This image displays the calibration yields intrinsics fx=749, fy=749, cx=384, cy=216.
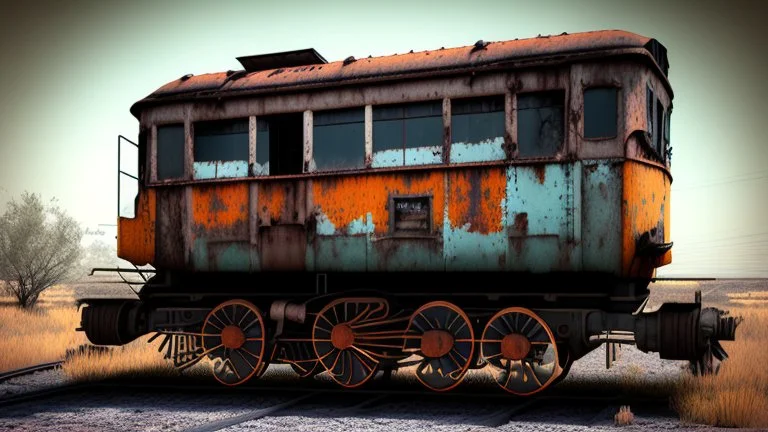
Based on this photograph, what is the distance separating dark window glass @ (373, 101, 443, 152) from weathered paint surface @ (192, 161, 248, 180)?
1904mm

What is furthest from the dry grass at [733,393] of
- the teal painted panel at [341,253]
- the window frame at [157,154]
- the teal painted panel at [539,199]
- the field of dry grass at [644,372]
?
the window frame at [157,154]

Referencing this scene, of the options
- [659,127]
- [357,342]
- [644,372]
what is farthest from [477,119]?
[644,372]

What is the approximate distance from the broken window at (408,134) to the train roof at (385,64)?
0.39m

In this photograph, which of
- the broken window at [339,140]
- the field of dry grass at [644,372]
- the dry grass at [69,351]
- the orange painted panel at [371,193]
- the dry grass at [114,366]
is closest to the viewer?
the field of dry grass at [644,372]

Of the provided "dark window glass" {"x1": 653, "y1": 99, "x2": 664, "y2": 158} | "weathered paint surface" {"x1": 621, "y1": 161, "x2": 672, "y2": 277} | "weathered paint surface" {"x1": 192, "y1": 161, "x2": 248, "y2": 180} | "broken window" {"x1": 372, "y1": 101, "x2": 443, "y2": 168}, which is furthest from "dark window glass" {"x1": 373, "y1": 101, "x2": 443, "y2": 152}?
"dark window glass" {"x1": 653, "y1": 99, "x2": 664, "y2": 158}

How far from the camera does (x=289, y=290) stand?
9805mm

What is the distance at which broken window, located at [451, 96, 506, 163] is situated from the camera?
848cm

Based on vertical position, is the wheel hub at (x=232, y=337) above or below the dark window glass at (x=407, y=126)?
below

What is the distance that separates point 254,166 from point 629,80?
466cm

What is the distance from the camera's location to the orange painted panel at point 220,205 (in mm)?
9688

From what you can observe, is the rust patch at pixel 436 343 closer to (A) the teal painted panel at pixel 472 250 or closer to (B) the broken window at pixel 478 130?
(A) the teal painted panel at pixel 472 250

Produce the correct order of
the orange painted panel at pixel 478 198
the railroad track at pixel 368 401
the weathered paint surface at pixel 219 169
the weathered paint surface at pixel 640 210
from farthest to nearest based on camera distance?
the weathered paint surface at pixel 219 169 → the orange painted panel at pixel 478 198 → the weathered paint surface at pixel 640 210 → the railroad track at pixel 368 401

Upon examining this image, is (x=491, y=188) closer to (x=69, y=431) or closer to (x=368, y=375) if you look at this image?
(x=368, y=375)

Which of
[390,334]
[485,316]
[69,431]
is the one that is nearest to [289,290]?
[390,334]
